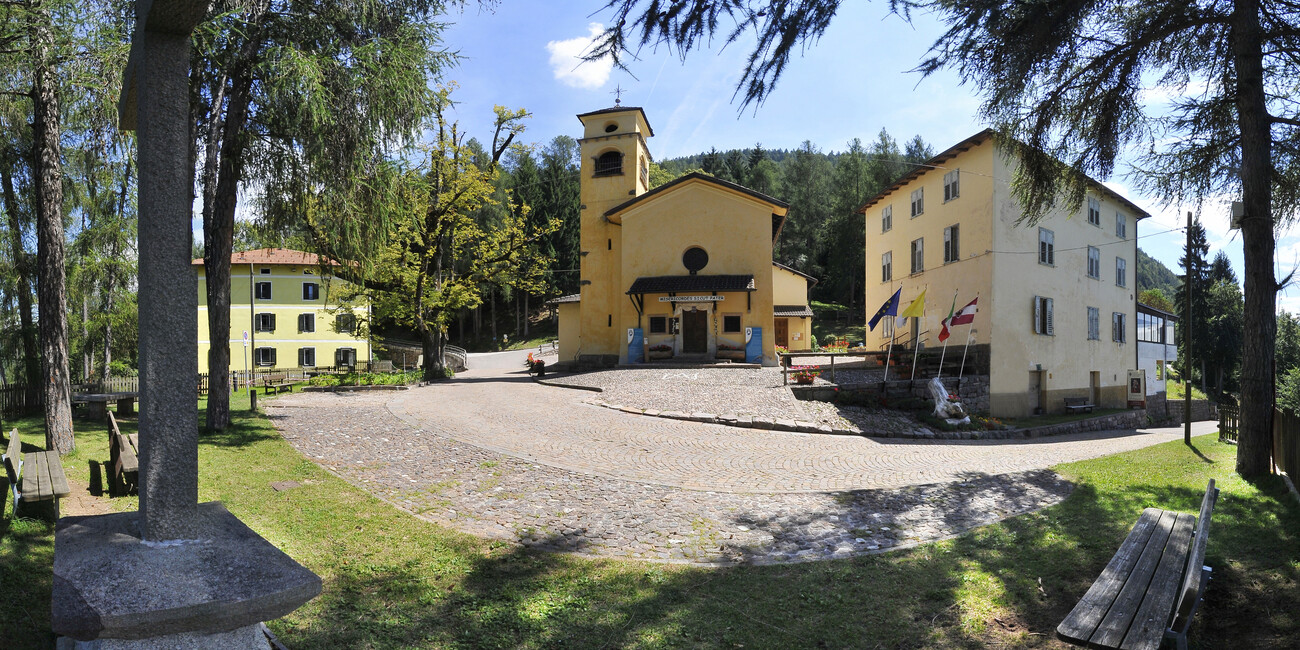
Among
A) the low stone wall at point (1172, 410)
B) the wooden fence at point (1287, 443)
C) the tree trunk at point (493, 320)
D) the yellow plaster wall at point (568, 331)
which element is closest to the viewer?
the wooden fence at point (1287, 443)

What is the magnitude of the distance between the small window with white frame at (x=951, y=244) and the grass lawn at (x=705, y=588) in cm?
1981

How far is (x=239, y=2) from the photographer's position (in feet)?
34.8

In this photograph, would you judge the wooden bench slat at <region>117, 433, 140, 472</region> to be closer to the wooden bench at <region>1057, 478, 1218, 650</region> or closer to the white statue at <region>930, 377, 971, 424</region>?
the wooden bench at <region>1057, 478, 1218, 650</region>

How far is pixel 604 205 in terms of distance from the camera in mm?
34688

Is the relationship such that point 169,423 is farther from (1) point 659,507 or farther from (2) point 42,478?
(1) point 659,507

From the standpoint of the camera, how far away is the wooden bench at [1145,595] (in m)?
3.49

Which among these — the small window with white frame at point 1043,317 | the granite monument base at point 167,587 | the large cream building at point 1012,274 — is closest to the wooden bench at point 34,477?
the granite monument base at point 167,587

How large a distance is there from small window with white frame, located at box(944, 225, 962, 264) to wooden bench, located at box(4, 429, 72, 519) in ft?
86.2

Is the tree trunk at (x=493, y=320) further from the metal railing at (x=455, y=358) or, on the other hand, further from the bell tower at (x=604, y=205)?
the bell tower at (x=604, y=205)

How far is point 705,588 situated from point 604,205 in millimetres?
30924

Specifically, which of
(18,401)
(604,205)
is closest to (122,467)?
(18,401)

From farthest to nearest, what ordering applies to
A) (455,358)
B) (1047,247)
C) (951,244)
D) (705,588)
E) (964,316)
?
(455,358) < (951,244) < (1047,247) < (964,316) < (705,588)

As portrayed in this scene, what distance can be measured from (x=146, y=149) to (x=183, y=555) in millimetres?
1891

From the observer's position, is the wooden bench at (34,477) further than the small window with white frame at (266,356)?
No
